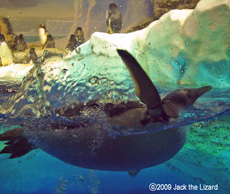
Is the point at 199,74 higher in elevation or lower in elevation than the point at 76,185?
higher

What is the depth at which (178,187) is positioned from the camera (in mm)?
3277

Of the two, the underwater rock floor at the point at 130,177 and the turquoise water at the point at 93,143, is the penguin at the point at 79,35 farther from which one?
the underwater rock floor at the point at 130,177

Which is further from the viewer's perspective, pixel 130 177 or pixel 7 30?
pixel 7 30

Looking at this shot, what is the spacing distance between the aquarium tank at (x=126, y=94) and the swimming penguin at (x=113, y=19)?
17mm

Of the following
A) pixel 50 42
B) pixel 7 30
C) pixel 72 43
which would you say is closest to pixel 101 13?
pixel 72 43

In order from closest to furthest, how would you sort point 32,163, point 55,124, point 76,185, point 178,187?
point 55,124
point 178,187
point 76,185
point 32,163

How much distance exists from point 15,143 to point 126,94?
5.27 ft

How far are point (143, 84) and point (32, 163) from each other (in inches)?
151

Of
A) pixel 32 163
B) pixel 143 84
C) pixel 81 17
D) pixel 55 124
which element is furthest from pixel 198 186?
pixel 81 17

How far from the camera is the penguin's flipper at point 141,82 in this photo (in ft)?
3.82

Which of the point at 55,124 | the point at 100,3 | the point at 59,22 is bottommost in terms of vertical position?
the point at 55,124

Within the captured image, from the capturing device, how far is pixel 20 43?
3756 millimetres

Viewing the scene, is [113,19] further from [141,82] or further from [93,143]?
[141,82]

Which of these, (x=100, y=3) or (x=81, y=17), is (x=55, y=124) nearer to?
(x=81, y=17)
